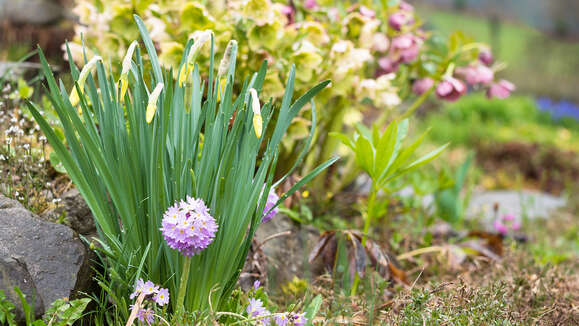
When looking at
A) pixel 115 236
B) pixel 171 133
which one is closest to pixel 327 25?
pixel 171 133

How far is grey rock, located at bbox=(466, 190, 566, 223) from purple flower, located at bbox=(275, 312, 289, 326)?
2.47 m

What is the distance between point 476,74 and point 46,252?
1.95 metres

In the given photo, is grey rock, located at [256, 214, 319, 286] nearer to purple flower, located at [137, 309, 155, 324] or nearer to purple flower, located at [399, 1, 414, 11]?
purple flower, located at [137, 309, 155, 324]

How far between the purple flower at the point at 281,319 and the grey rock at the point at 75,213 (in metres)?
0.67

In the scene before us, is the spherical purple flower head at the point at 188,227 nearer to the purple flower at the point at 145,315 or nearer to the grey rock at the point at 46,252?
the purple flower at the point at 145,315

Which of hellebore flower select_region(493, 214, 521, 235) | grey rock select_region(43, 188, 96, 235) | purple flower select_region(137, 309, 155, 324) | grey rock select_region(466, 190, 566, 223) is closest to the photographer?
purple flower select_region(137, 309, 155, 324)

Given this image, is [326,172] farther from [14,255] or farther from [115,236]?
[14,255]

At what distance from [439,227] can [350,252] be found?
1.08 meters

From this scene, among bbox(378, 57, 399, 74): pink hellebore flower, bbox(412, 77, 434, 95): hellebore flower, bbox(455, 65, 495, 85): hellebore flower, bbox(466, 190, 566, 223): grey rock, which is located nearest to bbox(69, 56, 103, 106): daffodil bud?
bbox(378, 57, 399, 74): pink hellebore flower

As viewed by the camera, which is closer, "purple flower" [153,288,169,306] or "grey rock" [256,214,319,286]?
"purple flower" [153,288,169,306]

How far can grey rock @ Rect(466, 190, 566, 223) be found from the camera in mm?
3709

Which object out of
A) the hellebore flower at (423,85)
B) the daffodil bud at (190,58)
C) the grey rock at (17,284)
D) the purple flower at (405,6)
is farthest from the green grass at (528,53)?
the grey rock at (17,284)

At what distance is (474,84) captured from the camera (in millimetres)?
2389

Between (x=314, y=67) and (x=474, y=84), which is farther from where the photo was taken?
(x=474, y=84)
